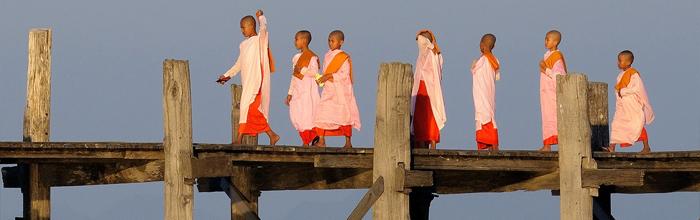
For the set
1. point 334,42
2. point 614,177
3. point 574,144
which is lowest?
point 614,177

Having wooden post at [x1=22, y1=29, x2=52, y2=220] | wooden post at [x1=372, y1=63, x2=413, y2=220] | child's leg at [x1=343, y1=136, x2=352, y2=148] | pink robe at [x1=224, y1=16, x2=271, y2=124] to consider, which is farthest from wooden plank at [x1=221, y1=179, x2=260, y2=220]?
wooden post at [x1=372, y1=63, x2=413, y2=220]

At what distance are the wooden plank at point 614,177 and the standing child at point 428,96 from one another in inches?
87.9

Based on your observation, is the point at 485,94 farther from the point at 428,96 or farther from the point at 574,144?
the point at 574,144

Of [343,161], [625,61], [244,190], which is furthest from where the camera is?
[244,190]

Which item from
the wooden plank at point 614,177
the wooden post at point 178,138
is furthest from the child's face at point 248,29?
the wooden plank at point 614,177

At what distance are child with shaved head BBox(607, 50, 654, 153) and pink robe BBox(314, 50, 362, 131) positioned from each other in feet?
8.33

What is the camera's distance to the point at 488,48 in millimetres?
20188

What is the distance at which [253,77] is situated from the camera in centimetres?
1955

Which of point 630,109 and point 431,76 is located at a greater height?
point 431,76

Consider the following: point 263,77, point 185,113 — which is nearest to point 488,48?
point 263,77

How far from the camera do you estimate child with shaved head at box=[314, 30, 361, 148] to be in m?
19.5

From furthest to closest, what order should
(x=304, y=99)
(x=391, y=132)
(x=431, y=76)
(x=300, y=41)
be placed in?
(x=431, y=76)
(x=304, y=99)
(x=300, y=41)
(x=391, y=132)

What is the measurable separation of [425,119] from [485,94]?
2.01 feet

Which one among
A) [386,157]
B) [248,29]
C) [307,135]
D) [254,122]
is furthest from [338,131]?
[386,157]
